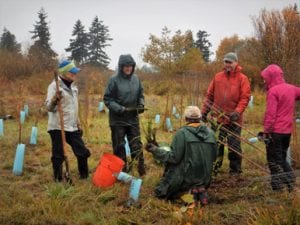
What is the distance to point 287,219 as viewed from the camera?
336 cm

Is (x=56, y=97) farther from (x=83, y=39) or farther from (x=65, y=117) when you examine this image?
(x=83, y=39)

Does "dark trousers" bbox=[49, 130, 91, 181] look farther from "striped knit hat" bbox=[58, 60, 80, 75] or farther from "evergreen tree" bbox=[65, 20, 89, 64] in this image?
"evergreen tree" bbox=[65, 20, 89, 64]

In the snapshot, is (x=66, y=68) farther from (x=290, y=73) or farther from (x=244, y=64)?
(x=244, y=64)

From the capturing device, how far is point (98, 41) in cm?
4691

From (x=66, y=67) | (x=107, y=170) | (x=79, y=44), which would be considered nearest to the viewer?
(x=107, y=170)

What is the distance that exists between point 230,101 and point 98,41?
42873 millimetres

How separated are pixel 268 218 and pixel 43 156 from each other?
471 centimetres

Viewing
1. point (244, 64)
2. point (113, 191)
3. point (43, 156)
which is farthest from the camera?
point (244, 64)

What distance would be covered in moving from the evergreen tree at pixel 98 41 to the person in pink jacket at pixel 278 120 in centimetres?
4079

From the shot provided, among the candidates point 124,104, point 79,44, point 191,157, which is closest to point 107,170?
point 124,104

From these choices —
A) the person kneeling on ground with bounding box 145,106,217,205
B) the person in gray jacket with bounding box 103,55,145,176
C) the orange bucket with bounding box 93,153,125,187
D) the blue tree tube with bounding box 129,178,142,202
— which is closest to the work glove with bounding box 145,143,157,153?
the person kneeling on ground with bounding box 145,106,217,205

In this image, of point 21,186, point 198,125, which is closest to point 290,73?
point 198,125

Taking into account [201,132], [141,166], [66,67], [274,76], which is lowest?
[141,166]

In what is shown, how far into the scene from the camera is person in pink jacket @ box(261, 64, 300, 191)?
4.70 metres
